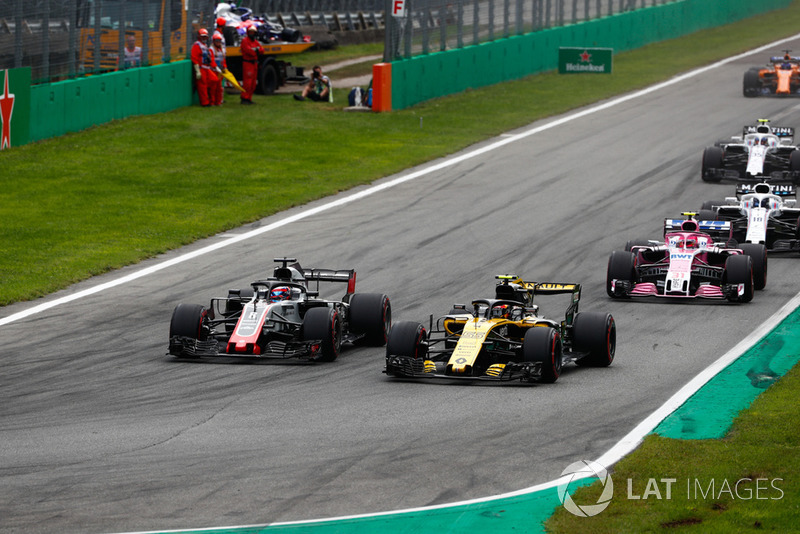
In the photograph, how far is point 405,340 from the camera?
14898 mm

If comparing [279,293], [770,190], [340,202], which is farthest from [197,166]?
[279,293]

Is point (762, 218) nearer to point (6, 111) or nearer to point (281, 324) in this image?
point (281, 324)

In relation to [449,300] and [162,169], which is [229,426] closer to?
[449,300]

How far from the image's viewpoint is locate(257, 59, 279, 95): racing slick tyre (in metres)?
43.1

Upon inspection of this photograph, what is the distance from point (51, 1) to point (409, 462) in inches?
951

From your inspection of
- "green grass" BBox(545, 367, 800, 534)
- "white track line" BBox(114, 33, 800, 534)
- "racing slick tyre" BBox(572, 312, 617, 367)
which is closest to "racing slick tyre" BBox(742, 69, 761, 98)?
"white track line" BBox(114, 33, 800, 534)

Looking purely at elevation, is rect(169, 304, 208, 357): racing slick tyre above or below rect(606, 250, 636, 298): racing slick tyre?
below

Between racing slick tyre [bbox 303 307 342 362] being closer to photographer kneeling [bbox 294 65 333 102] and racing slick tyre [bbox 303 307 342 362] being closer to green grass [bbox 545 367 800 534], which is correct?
green grass [bbox 545 367 800 534]

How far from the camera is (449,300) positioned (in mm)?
19531

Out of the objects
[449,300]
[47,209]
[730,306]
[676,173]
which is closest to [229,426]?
[449,300]

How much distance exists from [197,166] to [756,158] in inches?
516

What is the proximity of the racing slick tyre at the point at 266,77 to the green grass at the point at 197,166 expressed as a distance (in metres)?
1.24

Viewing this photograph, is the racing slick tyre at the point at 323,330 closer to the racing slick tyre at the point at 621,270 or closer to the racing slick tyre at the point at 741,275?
the racing slick tyre at the point at 621,270

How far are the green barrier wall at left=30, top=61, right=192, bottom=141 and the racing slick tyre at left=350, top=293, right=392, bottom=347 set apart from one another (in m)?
18.1
